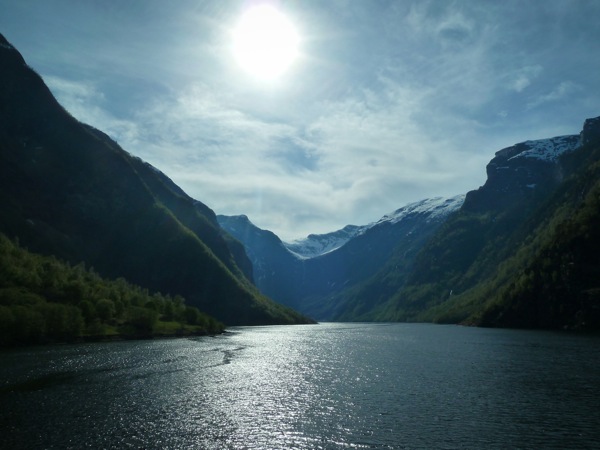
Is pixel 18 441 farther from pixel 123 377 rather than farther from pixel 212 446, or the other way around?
pixel 123 377

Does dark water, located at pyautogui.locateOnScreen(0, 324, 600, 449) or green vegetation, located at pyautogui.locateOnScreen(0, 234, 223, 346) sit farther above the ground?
green vegetation, located at pyautogui.locateOnScreen(0, 234, 223, 346)

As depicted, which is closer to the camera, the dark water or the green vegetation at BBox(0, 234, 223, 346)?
the dark water

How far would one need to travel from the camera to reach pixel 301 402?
6544 centimetres

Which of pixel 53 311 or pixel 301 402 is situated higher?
pixel 53 311

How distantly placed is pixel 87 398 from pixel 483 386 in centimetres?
6065

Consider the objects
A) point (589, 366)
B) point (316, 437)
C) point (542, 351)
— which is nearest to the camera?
point (316, 437)

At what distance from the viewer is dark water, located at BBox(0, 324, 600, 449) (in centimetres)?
4766

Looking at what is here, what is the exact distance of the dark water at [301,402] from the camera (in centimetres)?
4766

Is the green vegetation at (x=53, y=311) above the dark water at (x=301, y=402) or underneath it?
above

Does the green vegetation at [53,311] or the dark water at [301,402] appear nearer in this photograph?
the dark water at [301,402]

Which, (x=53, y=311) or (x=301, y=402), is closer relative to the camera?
(x=301, y=402)

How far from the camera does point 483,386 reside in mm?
75250

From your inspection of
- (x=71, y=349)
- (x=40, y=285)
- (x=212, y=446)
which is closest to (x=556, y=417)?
(x=212, y=446)

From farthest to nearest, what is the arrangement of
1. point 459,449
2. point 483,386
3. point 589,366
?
point 589,366 → point 483,386 → point 459,449
